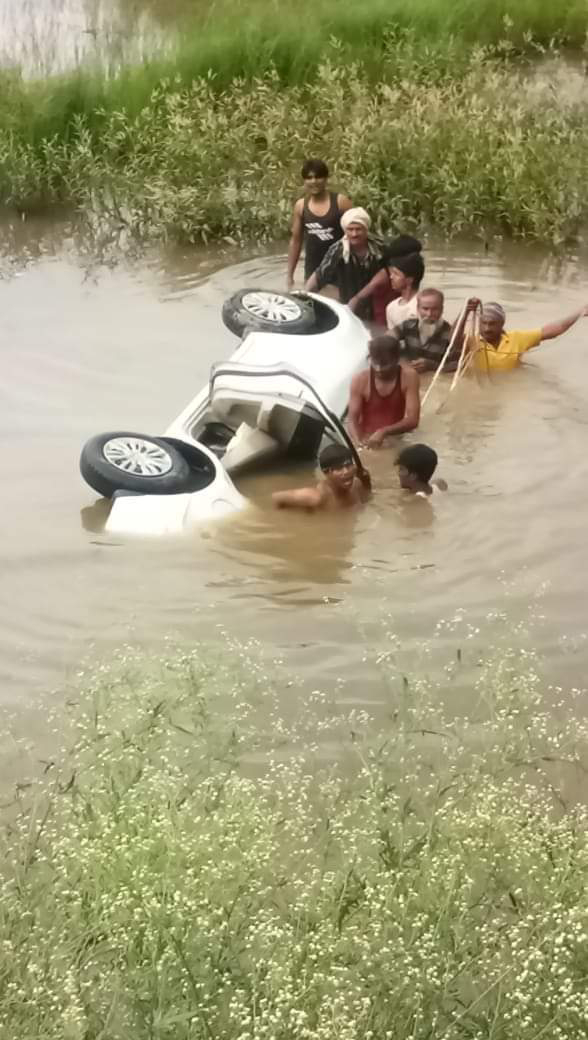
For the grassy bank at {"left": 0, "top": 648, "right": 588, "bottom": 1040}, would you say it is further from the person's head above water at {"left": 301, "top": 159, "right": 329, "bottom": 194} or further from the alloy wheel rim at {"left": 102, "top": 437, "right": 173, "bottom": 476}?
the person's head above water at {"left": 301, "top": 159, "right": 329, "bottom": 194}

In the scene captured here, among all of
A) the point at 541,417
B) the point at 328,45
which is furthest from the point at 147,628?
the point at 328,45

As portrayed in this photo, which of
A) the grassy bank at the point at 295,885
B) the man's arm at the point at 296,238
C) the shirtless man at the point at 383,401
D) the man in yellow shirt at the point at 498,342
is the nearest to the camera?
the grassy bank at the point at 295,885

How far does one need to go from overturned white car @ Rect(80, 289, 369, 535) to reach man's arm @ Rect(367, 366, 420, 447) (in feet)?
0.97

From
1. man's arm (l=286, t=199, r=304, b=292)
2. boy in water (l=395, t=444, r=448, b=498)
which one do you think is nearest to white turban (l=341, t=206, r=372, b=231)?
man's arm (l=286, t=199, r=304, b=292)

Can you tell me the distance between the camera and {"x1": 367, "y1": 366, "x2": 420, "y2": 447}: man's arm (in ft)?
22.4

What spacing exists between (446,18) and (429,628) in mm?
10303

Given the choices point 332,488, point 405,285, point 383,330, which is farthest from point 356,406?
point 383,330

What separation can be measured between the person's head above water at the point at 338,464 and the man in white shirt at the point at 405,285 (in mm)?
2304

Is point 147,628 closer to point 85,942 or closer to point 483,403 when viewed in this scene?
A: point 85,942

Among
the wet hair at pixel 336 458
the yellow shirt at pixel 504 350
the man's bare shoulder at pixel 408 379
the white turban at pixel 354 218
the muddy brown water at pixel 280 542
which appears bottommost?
the muddy brown water at pixel 280 542

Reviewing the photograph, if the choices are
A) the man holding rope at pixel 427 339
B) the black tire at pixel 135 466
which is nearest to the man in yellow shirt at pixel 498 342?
the man holding rope at pixel 427 339

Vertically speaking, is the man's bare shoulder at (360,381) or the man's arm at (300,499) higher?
the man's bare shoulder at (360,381)

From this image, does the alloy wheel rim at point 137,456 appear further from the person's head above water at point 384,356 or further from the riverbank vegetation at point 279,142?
the riverbank vegetation at point 279,142

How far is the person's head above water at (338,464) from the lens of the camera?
596 centimetres
